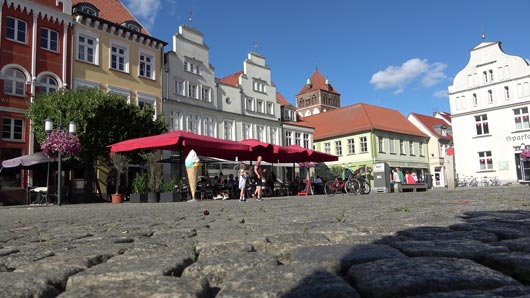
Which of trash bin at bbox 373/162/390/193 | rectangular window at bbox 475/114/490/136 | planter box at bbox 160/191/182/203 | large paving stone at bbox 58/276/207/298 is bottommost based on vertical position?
large paving stone at bbox 58/276/207/298

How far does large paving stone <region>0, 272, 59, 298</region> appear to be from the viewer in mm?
1691

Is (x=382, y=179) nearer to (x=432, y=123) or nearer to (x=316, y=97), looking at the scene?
(x=432, y=123)

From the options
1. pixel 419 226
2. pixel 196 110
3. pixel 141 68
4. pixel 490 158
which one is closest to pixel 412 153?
pixel 490 158

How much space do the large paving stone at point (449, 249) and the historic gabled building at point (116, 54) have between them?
25397 mm

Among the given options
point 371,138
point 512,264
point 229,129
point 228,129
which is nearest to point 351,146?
point 371,138

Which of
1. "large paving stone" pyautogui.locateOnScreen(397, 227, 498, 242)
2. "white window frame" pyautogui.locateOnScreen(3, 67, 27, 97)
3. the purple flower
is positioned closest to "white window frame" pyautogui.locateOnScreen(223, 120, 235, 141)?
"white window frame" pyautogui.locateOnScreen(3, 67, 27, 97)

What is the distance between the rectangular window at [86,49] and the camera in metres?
26.7

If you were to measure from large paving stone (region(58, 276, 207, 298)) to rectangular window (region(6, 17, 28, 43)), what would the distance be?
26340 millimetres

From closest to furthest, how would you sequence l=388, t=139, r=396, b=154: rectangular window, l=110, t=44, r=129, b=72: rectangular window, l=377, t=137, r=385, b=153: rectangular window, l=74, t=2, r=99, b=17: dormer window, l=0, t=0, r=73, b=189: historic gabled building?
l=0, t=0, r=73, b=189: historic gabled building, l=74, t=2, r=99, b=17: dormer window, l=110, t=44, r=129, b=72: rectangular window, l=377, t=137, r=385, b=153: rectangular window, l=388, t=139, r=396, b=154: rectangular window

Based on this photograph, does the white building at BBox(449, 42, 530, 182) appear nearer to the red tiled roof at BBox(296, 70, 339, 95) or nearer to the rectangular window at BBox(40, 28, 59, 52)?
the rectangular window at BBox(40, 28, 59, 52)

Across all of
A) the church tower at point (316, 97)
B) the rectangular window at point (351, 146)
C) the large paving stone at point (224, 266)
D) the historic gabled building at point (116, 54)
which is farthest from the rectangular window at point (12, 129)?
the church tower at point (316, 97)

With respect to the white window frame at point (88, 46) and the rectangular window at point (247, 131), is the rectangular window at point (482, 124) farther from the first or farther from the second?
the white window frame at point (88, 46)

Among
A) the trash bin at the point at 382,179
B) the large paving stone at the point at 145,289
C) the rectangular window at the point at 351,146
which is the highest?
the rectangular window at the point at 351,146

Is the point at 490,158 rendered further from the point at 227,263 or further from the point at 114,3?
the point at 227,263
